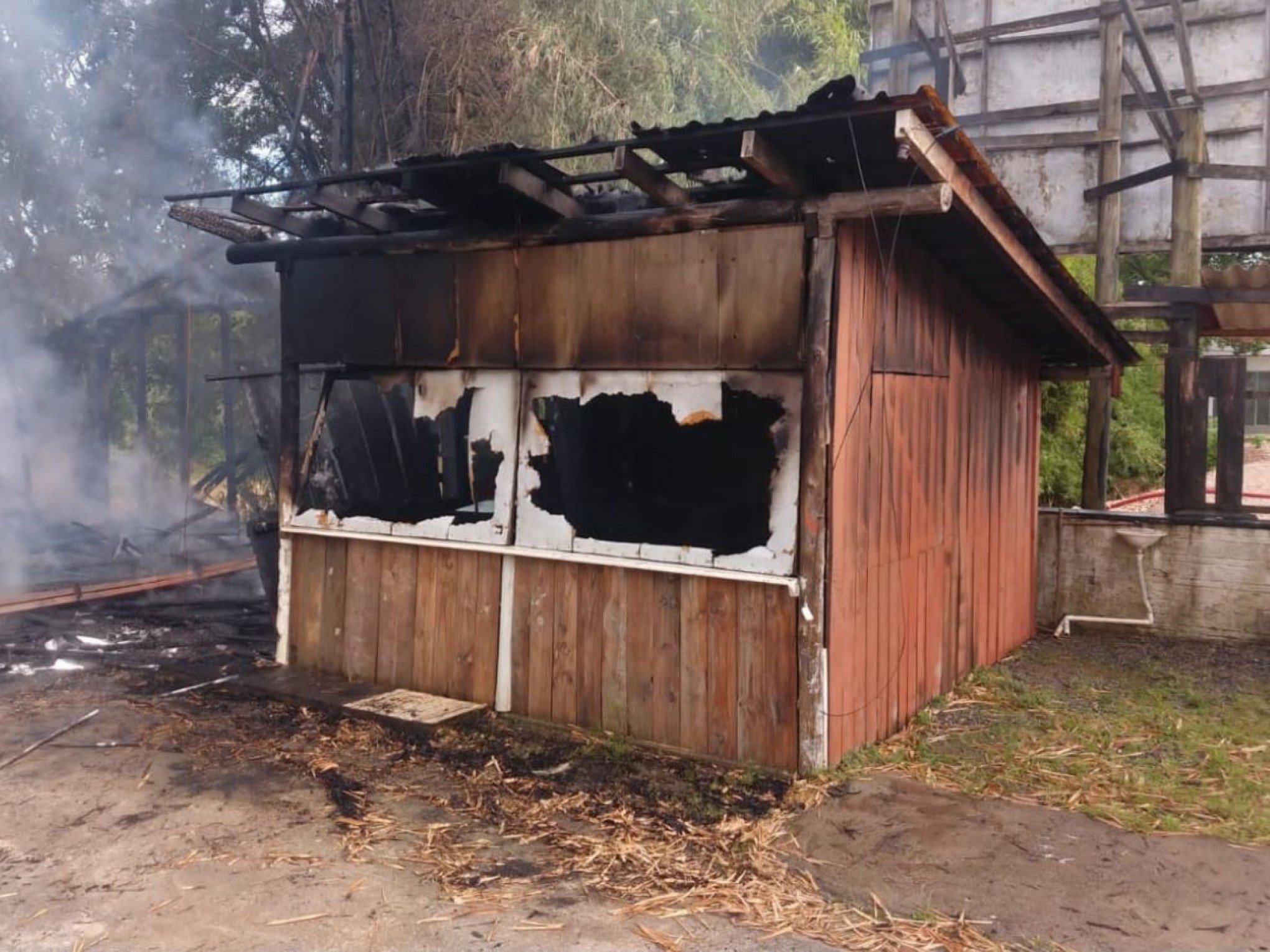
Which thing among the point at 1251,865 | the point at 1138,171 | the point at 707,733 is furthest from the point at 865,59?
the point at 1251,865

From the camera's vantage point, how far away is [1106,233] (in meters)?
9.27

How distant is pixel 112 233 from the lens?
47.5 feet

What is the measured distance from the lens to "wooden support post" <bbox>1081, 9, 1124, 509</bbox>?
9.28 meters

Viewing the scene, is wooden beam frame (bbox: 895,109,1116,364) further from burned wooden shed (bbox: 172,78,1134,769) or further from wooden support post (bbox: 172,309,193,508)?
wooden support post (bbox: 172,309,193,508)

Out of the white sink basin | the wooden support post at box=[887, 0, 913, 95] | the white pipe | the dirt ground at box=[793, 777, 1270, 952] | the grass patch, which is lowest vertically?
the dirt ground at box=[793, 777, 1270, 952]

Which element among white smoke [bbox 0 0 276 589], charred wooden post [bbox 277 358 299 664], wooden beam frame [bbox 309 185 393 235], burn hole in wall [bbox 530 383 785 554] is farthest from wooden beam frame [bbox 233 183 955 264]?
white smoke [bbox 0 0 276 589]

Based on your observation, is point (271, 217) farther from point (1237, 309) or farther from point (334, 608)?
point (1237, 309)

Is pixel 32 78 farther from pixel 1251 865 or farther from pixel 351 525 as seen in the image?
pixel 1251 865

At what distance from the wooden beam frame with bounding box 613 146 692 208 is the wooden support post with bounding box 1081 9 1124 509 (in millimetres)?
5572

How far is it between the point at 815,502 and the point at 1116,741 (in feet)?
8.52

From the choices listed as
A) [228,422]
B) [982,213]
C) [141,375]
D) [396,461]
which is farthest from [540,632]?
[141,375]

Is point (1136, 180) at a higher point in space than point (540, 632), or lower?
higher

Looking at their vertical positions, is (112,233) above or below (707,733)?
above

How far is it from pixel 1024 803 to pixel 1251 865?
1.00 m
